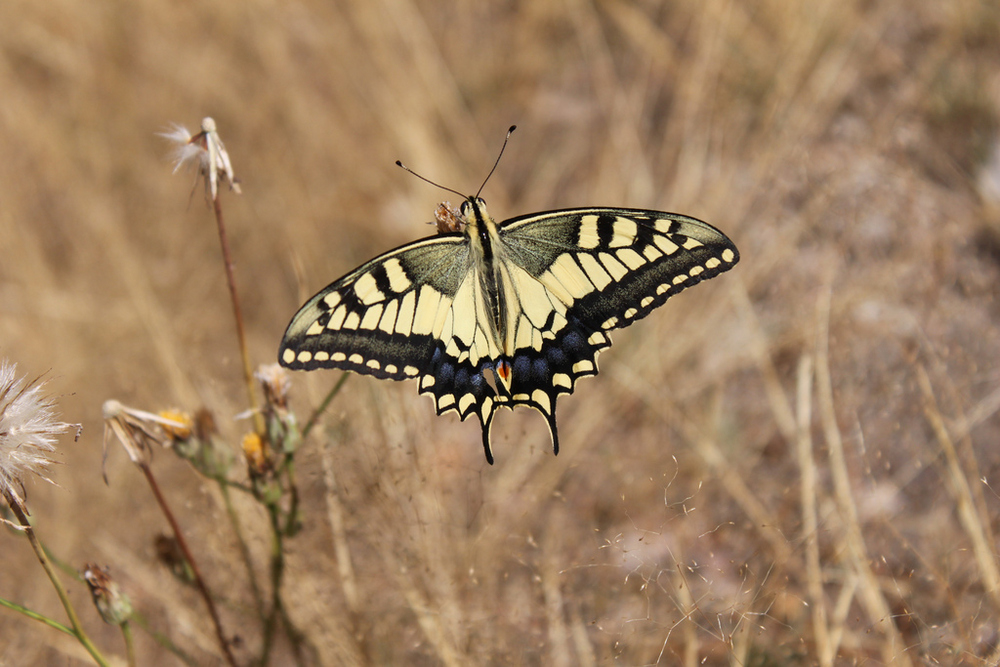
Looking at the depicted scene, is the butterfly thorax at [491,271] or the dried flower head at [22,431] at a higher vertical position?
the butterfly thorax at [491,271]

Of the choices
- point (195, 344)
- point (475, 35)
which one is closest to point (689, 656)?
point (195, 344)

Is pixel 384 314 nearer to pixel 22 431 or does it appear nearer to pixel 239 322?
pixel 239 322

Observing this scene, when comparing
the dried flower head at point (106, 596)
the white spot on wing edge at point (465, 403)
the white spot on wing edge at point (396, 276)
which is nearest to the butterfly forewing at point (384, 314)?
the white spot on wing edge at point (396, 276)

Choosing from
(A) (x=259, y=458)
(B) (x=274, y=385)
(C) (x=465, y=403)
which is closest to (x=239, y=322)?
(B) (x=274, y=385)

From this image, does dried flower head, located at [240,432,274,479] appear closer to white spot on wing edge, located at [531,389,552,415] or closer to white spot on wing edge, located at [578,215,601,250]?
white spot on wing edge, located at [531,389,552,415]

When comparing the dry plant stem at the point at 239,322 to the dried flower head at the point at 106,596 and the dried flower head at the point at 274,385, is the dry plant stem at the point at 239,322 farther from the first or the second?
the dried flower head at the point at 106,596

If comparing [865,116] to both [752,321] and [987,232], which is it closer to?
[987,232]
